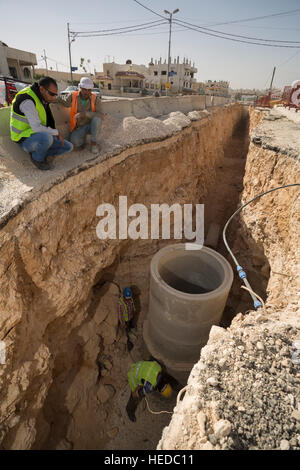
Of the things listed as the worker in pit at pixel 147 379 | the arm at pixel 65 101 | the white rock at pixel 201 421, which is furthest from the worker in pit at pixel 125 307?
the arm at pixel 65 101

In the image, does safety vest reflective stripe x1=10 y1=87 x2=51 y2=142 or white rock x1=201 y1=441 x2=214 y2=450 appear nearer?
white rock x1=201 y1=441 x2=214 y2=450

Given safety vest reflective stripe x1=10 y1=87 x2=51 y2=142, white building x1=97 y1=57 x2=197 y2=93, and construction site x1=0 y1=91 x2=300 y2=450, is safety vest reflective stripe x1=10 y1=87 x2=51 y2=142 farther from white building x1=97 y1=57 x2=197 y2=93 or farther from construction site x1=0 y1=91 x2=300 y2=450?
white building x1=97 y1=57 x2=197 y2=93

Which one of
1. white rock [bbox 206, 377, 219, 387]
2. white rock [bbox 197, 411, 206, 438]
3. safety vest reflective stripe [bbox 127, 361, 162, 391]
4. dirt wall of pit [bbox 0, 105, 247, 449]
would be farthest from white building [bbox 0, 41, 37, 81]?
white rock [bbox 197, 411, 206, 438]

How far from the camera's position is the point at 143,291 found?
7.34 meters

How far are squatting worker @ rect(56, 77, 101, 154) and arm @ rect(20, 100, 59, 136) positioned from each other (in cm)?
117

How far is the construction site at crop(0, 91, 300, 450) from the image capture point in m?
2.27

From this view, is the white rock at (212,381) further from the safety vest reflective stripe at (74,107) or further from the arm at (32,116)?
the safety vest reflective stripe at (74,107)

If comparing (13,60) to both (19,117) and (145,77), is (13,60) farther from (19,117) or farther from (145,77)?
(19,117)

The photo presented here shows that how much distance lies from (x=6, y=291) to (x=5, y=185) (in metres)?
1.75

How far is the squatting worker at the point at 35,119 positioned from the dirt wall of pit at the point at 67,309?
2.37ft

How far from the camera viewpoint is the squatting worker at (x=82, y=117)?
5.20 metres

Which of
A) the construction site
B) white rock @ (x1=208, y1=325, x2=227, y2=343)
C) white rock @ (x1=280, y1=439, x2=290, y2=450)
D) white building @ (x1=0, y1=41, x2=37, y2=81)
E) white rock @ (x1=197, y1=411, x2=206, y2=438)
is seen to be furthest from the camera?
white building @ (x1=0, y1=41, x2=37, y2=81)
